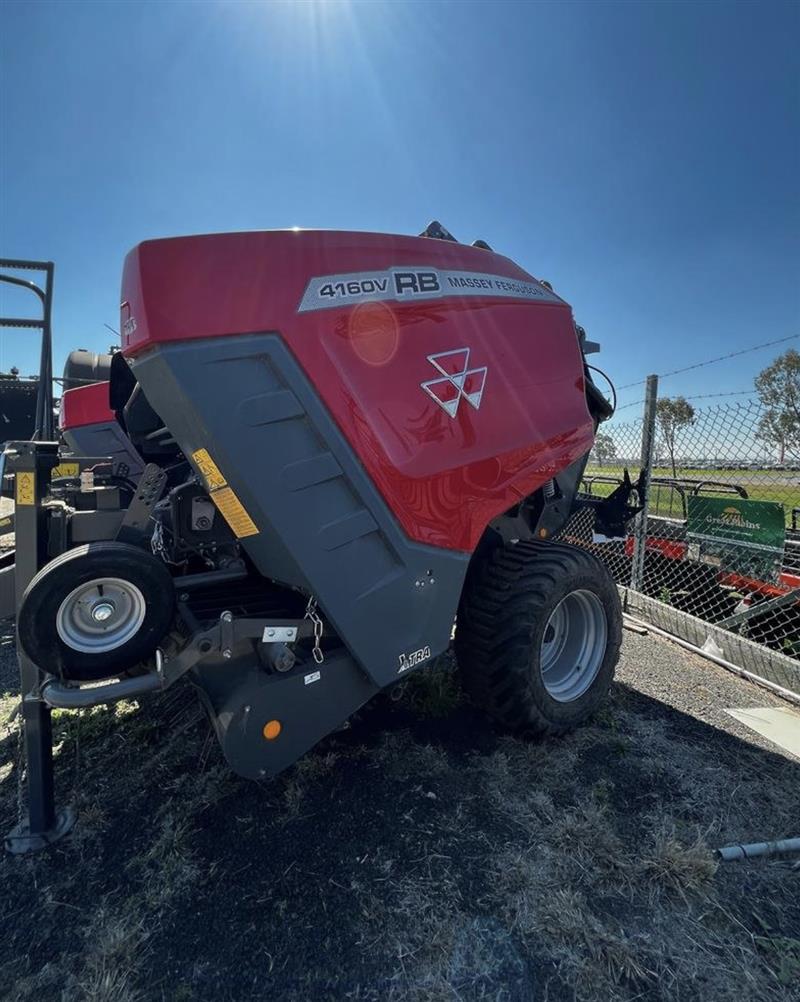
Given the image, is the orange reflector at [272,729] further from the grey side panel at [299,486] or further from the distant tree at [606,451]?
the distant tree at [606,451]

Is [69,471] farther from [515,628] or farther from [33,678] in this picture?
[515,628]

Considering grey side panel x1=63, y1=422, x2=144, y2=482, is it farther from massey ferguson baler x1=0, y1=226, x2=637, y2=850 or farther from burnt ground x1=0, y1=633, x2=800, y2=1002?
burnt ground x1=0, y1=633, x2=800, y2=1002

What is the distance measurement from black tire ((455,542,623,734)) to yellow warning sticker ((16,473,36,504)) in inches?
77.3

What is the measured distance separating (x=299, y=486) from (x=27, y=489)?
1.05 m

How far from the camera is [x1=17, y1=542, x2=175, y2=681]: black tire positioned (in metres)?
1.77

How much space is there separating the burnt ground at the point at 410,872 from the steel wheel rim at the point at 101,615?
0.93 metres

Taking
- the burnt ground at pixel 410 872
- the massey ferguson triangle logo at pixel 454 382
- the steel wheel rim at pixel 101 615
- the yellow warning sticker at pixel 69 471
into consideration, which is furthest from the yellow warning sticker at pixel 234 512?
the yellow warning sticker at pixel 69 471

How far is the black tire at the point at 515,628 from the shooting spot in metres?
2.67

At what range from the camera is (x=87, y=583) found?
182 centimetres

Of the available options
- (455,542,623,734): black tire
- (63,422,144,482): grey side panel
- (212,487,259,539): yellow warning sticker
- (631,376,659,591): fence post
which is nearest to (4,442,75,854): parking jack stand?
(212,487,259,539): yellow warning sticker

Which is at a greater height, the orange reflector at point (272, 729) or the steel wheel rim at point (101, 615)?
the steel wheel rim at point (101, 615)

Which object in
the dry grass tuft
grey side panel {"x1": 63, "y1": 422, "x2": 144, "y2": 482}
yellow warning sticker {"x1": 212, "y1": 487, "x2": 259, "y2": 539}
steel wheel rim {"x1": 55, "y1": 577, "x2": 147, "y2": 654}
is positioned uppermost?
grey side panel {"x1": 63, "y1": 422, "x2": 144, "y2": 482}

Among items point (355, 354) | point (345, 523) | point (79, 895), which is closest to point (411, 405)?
point (355, 354)

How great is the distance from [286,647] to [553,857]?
131cm
